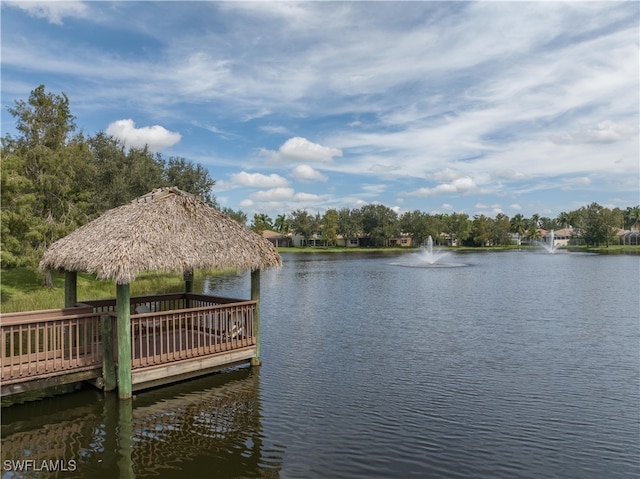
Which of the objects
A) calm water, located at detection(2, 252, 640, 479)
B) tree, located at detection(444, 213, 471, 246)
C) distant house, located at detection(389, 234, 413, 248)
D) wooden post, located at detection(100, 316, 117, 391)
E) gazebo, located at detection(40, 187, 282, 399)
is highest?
tree, located at detection(444, 213, 471, 246)

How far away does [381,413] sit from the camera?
1077 cm

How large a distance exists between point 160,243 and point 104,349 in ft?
9.59

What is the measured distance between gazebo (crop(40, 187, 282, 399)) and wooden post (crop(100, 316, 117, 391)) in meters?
0.14

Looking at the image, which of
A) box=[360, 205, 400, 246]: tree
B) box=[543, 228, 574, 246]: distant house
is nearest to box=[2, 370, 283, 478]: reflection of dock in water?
box=[360, 205, 400, 246]: tree

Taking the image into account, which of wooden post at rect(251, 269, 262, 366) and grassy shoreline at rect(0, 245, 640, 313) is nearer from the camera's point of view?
wooden post at rect(251, 269, 262, 366)

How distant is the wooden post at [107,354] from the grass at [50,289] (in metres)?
11.7

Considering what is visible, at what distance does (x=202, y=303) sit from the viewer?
1582 cm

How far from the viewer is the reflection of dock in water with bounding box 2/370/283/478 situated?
27.2 feet

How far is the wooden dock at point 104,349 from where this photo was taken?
9.95 metres

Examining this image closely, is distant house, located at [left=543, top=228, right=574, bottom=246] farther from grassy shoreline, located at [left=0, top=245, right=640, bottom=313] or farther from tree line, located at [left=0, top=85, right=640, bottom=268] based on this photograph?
grassy shoreline, located at [left=0, top=245, right=640, bottom=313]

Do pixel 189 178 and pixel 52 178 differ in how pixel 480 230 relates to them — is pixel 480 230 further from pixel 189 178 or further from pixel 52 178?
pixel 52 178

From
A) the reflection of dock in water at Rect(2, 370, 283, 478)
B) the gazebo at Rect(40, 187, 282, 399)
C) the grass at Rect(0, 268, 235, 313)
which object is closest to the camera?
the reflection of dock in water at Rect(2, 370, 283, 478)

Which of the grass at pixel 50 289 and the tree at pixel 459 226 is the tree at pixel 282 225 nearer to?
the tree at pixel 459 226

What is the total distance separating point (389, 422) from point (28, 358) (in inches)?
324
